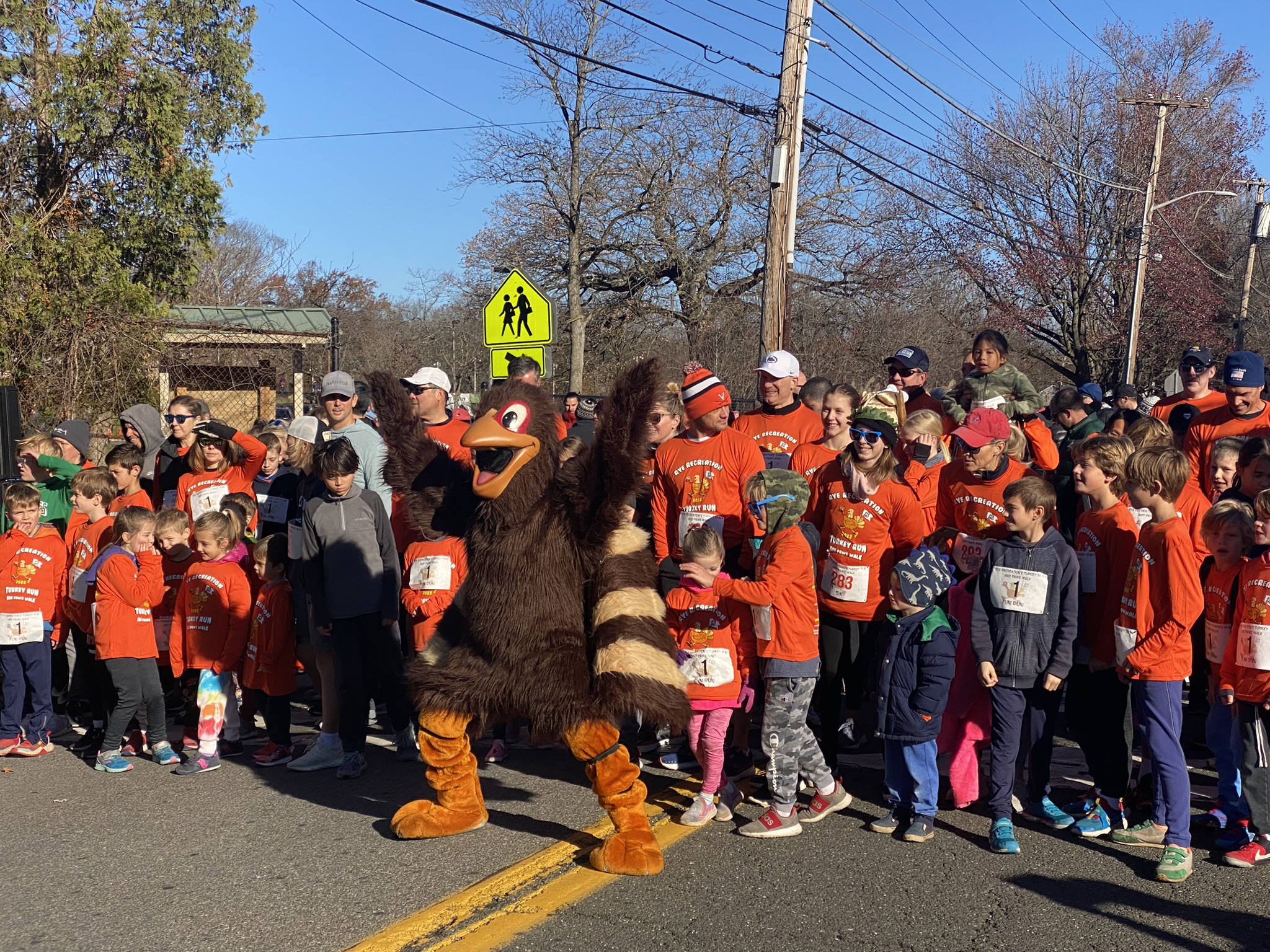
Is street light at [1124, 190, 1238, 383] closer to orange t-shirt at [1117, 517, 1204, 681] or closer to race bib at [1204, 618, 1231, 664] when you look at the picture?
race bib at [1204, 618, 1231, 664]

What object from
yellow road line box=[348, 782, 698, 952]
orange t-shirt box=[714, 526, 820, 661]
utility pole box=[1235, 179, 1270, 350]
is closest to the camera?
yellow road line box=[348, 782, 698, 952]

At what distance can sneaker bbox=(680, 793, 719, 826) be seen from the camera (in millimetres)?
5027

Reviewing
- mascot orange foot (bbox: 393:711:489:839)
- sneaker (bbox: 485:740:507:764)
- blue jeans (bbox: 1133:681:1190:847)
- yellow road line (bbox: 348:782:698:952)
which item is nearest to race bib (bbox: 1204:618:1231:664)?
blue jeans (bbox: 1133:681:1190:847)

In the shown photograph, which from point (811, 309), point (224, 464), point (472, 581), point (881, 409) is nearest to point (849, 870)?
point (472, 581)

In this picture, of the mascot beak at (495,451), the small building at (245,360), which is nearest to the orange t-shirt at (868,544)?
the mascot beak at (495,451)

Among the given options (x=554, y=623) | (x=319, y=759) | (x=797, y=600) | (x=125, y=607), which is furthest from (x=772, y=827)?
(x=125, y=607)

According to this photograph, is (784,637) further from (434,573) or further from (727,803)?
(434,573)

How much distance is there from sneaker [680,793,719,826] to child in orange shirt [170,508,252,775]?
8.86ft

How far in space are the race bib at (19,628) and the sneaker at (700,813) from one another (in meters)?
3.86

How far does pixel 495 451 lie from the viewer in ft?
15.4

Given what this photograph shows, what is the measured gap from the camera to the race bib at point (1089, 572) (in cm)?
515

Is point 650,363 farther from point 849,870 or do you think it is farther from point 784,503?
point 849,870

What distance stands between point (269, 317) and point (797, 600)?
24868 mm

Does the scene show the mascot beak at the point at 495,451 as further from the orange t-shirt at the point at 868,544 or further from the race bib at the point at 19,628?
the race bib at the point at 19,628
